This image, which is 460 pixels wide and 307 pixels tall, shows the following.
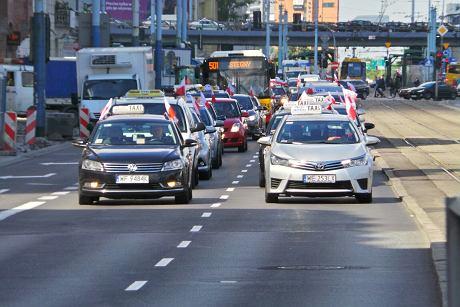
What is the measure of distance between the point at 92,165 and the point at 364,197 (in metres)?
4.21

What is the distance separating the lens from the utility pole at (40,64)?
145 feet

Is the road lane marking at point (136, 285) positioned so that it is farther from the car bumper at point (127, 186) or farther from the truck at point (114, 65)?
the truck at point (114, 65)

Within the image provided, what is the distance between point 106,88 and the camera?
147 ft

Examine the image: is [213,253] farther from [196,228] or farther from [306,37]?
[306,37]

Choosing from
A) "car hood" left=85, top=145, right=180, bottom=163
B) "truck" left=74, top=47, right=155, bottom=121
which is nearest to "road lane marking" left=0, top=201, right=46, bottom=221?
"car hood" left=85, top=145, right=180, bottom=163

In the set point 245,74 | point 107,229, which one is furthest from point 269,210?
point 245,74

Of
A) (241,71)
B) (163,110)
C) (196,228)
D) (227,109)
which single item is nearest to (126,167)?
(196,228)

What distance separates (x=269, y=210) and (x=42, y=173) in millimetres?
11084

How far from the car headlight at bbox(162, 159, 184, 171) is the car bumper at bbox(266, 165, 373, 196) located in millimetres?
1394

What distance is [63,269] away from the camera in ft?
44.3

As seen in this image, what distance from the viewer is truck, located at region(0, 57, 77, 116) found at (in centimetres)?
5938

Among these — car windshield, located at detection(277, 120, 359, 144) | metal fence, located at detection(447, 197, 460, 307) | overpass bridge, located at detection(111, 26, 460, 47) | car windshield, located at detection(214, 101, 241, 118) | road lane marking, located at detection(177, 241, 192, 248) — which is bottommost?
overpass bridge, located at detection(111, 26, 460, 47)

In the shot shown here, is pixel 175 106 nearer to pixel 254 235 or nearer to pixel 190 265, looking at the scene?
pixel 254 235

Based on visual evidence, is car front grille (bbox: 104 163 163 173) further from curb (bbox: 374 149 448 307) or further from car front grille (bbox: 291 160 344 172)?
curb (bbox: 374 149 448 307)
